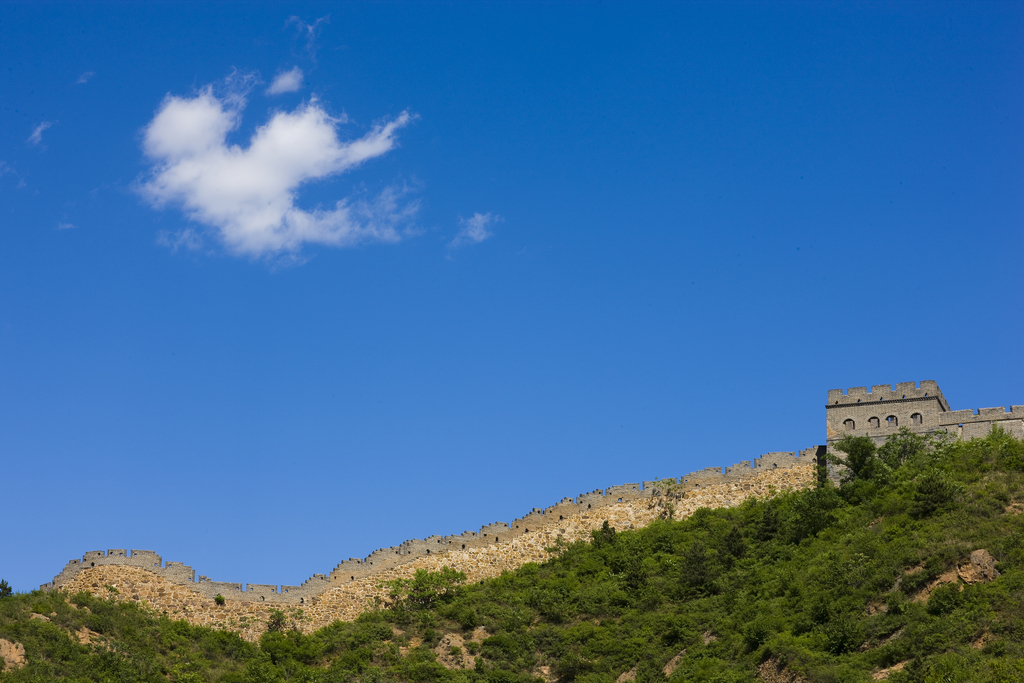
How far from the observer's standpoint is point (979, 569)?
116 feet

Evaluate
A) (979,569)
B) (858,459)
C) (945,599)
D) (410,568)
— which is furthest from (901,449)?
(410,568)

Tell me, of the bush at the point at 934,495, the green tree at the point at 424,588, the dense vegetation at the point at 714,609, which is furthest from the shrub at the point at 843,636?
the green tree at the point at 424,588

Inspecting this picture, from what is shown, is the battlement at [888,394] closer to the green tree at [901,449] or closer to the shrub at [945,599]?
the green tree at [901,449]

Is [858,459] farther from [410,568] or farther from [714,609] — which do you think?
[410,568]

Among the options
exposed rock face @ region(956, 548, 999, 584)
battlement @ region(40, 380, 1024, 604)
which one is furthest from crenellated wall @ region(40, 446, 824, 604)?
exposed rock face @ region(956, 548, 999, 584)

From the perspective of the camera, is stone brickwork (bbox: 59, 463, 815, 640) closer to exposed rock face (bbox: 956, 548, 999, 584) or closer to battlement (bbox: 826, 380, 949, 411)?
battlement (bbox: 826, 380, 949, 411)

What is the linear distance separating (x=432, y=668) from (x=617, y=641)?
6.44 meters

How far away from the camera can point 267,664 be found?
42688 millimetres

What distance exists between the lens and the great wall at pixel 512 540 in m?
45.1

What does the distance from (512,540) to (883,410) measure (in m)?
16.2

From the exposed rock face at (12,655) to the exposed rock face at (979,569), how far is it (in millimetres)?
28879

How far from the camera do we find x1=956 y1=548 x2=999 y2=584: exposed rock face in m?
35.1

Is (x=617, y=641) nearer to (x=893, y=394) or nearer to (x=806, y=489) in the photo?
(x=806, y=489)

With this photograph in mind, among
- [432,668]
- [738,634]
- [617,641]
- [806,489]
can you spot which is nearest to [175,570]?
[432,668]
